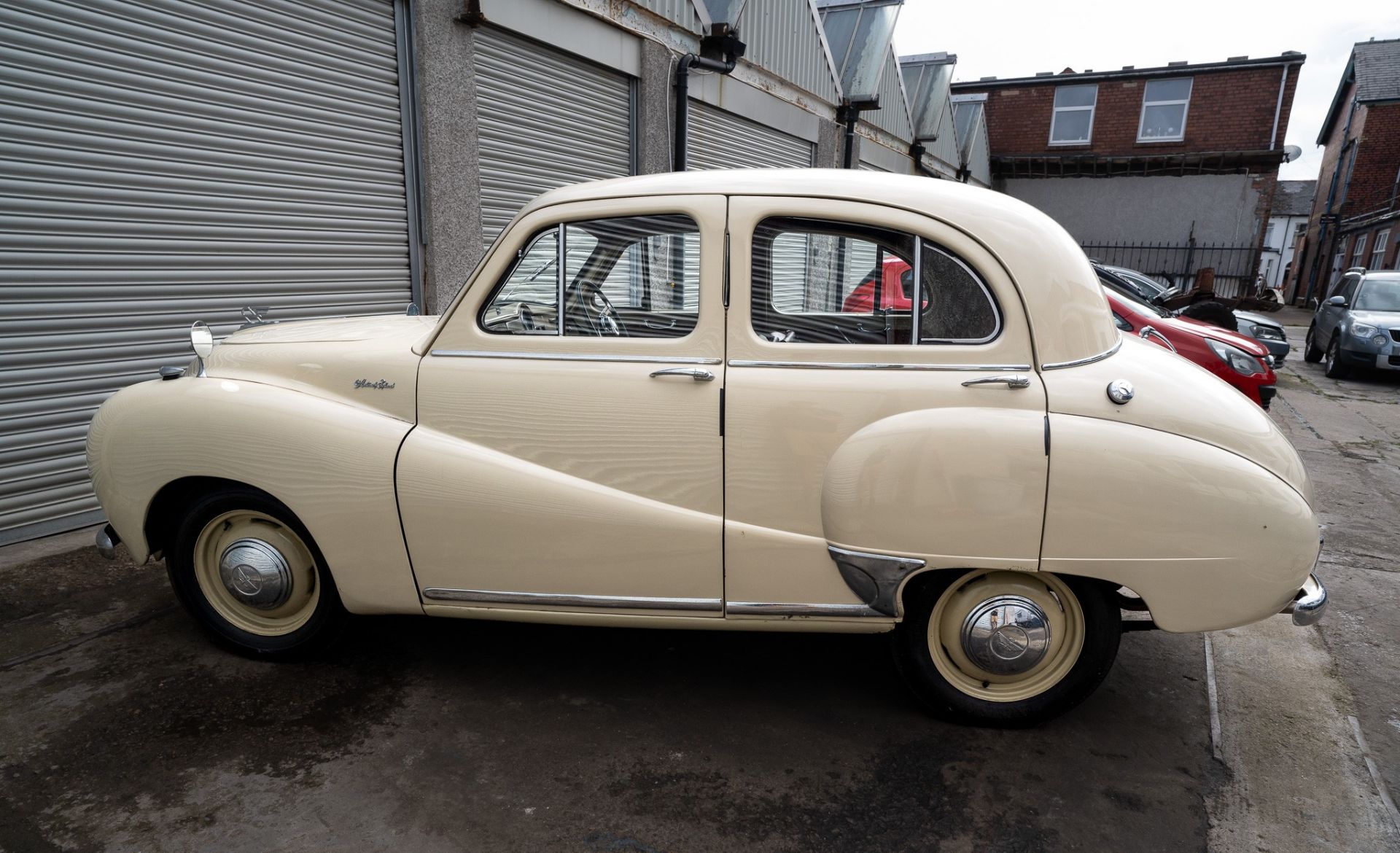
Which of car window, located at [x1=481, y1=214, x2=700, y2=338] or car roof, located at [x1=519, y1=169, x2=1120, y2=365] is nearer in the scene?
car roof, located at [x1=519, y1=169, x2=1120, y2=365]

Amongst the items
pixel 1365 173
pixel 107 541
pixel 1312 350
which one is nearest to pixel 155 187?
pixel 107 541

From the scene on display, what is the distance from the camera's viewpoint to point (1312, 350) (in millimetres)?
13695

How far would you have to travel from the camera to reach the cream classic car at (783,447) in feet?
8.34

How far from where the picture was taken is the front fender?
287 centimetres

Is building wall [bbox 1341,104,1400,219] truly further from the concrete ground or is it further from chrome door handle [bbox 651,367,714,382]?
chrome door handle [bbox 651,367,714,382]

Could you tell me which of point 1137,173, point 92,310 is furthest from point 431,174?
point 1137,173

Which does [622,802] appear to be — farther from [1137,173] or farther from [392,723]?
[1137,173]

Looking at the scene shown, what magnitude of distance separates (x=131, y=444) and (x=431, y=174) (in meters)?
3.87

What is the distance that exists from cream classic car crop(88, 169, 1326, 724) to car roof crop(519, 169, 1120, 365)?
1 cm

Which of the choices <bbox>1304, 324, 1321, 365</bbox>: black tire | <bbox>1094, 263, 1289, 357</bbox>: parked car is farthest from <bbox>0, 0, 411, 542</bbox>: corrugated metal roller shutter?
<bbox>1304, 324, 1321, 365</bbox>: black tire

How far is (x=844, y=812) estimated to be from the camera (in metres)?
2.43

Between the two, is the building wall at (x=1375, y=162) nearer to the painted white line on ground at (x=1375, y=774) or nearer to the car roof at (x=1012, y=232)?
the painted white line on ground at (x=1375, y=774)

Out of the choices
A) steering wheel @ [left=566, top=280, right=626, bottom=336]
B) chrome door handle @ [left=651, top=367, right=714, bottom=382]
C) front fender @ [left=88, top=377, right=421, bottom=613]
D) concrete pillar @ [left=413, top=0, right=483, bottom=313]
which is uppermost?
concrete pillar @ [left=413, top=0, right=483, bottom=313]

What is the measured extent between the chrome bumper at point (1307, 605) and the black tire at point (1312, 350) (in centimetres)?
1359
